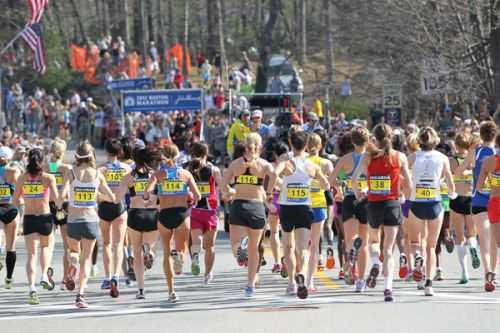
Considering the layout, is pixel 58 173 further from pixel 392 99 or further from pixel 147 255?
pixel 392 99

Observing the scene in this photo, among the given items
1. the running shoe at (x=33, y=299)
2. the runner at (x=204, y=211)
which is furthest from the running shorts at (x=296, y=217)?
the running shoe at (x=33, y=299)

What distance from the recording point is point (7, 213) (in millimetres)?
16969

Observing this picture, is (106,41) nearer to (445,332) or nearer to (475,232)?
(475,232)

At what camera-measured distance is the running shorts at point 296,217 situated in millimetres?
15008

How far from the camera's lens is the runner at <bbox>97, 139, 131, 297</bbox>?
15.5 m

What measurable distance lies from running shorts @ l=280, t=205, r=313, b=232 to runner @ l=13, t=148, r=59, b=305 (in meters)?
2.75

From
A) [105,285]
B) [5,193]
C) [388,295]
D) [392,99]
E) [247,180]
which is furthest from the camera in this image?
[392,99]

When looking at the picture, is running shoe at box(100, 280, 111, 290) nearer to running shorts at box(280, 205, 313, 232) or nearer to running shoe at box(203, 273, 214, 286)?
running shoe at box(203, 273, 214, 286)

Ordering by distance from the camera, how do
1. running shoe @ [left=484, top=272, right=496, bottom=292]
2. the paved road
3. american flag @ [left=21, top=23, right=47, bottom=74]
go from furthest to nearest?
american flag @ [left=21, top=23, right=47, bottom=74], running shoe @ [left=484, top=272, right=496, bottom=292], the paved road

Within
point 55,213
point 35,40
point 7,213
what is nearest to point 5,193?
point 7,213

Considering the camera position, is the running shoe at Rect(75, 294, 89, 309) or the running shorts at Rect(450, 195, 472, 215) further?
the running shorts at Rect(450, 195, 472, 215)

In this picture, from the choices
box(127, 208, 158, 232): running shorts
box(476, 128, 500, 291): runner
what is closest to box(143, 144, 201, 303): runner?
box(127, 208, 158, 232): running shorts

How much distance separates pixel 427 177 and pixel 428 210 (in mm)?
398

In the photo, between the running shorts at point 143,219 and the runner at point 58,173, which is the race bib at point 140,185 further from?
the runner at point 58,173
